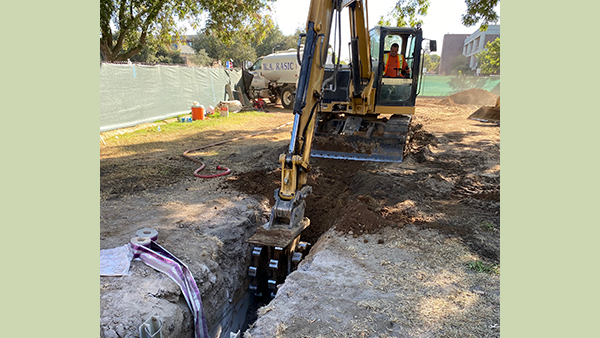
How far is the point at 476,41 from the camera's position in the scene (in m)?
59.1

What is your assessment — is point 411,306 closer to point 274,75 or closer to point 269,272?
point 269,272

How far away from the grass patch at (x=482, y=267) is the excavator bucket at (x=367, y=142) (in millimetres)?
4313

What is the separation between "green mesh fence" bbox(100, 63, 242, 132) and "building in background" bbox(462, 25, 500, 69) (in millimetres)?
48972

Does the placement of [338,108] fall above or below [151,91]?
below

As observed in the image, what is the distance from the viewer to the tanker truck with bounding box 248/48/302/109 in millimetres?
18234

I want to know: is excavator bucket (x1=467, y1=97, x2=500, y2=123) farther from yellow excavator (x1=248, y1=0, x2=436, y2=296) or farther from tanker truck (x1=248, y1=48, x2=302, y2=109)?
yellow excavator (x1=248, y1=0, x2=436, y2=296)

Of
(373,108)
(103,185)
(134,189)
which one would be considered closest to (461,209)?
(373,108)

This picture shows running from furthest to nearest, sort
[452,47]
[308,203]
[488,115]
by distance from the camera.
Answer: [452,47], [488,115], [308,203]

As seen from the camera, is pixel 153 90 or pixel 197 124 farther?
pixel 197 124

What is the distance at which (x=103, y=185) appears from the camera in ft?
22.0

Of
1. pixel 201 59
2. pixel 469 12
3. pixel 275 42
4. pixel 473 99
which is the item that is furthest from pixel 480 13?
pixel 275 42

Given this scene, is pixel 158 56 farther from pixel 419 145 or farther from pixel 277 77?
pixel 419 145

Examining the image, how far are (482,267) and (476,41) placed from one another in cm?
6508

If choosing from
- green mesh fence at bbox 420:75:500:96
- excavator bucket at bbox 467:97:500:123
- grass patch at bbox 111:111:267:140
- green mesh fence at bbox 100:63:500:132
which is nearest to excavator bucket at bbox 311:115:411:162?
green mesh fence at bbox 100:63:500:132
